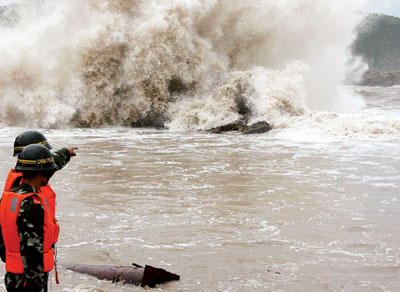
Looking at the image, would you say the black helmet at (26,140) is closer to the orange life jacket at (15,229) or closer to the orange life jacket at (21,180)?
the orange life jacket at (21,180)

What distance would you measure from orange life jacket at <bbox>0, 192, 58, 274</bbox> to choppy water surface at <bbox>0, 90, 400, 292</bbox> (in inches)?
51.6

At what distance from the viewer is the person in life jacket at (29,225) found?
201cm

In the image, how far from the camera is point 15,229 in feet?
6.65

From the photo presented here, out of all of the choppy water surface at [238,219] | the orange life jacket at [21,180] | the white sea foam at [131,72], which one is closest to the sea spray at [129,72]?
the white sea foam at [131,72]

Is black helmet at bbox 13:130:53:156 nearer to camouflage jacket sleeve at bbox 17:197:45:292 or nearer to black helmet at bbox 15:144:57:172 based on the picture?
black helmet at bbox 15:144:57:172

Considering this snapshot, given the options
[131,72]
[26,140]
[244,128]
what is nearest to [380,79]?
[131,72]

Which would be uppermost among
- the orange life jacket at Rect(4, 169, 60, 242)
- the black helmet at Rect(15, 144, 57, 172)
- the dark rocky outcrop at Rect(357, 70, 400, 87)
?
the dark rocky outcrop at Rect(357, 70, 400, 87)

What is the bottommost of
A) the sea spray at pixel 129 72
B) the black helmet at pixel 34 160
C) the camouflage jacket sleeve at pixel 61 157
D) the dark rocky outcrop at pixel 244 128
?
the dark rocky outcrop at pixel 244 128

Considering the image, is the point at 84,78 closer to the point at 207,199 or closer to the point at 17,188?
the point at 207,199

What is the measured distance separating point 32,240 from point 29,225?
66mm

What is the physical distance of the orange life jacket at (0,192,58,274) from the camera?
2.01m

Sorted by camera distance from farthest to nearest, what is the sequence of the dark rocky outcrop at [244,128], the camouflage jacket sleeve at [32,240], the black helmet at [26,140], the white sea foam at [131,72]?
1. the white sea foam at [131,72]
2. the dark rocky outcrop at [244,128]
3. the black helmet at [26,140]
4. the camouflage jacket sleeve at [32,240]

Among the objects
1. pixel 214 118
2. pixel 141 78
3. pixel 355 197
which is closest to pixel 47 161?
pixel 355 197

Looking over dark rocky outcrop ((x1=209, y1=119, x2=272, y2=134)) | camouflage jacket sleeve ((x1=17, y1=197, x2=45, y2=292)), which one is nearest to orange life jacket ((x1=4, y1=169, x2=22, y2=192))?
camouflage jacket sleeve ((x1=17, y1=197, x2=45, y2=292))
